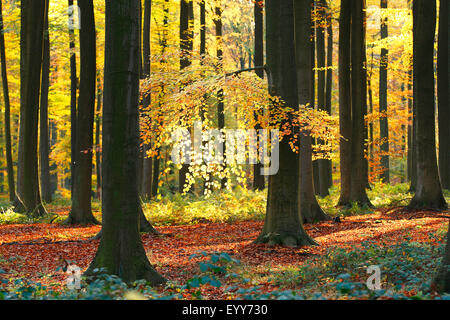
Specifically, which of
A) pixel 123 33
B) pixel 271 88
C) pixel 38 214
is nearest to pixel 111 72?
pixel 123 33

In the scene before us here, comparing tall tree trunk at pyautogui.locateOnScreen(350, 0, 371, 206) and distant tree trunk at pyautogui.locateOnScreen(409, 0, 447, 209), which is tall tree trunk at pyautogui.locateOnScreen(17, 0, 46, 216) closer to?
tall tree trunk at pyautogui.locateOnScreen(350, 0, 371, 206)

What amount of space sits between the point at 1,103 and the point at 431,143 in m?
24.3

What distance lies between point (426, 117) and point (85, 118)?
33.8 ft

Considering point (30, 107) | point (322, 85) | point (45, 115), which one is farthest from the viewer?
point (322, 85)

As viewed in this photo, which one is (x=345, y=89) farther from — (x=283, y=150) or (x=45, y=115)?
(x=45, y=115)

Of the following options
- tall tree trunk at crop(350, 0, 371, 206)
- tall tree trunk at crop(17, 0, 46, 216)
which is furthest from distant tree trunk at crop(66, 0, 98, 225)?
tall tree trunk at crop(350, 0, 371, 206)

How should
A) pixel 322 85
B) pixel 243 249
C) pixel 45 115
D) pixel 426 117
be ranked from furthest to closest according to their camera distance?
pixel 322 85, pixel 45 115, pixel 426 117, pixel 243 249

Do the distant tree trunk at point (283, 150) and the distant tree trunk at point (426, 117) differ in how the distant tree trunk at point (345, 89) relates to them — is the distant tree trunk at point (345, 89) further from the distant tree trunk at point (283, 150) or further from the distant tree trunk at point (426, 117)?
the distant tree trunk at point (283, 150)

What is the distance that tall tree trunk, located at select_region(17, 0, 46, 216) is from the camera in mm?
15398

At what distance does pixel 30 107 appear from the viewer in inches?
609

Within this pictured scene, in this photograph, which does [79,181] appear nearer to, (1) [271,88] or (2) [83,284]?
(1) [271,88]

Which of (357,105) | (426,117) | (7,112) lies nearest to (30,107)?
(7,112)

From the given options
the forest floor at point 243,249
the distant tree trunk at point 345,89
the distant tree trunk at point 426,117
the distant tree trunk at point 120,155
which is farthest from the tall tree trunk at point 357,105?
the distant tree trunk at point 120,155

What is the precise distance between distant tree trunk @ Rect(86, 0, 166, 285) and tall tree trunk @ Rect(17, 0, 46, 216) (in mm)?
10085
